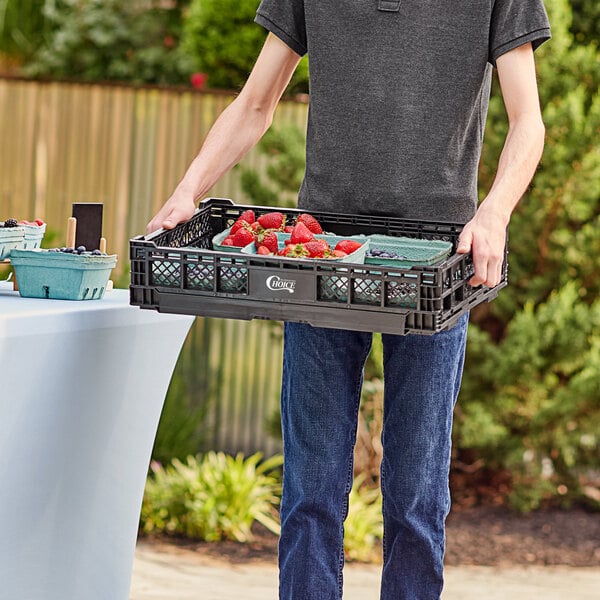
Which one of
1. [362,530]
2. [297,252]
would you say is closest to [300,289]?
[297,252]

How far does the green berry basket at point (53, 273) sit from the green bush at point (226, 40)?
117 inches

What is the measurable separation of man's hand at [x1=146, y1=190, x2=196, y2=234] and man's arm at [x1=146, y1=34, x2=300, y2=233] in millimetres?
96

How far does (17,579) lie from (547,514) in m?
3.11

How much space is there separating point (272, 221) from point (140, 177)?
3484mm

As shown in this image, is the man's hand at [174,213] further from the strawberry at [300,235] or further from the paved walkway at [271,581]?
the paved walkway at [271,581]

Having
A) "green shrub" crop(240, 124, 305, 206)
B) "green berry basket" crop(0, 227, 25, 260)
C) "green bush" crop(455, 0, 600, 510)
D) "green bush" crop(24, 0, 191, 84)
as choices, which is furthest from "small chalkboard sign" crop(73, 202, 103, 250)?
"green bush" crop(24, 0, 191, 84)

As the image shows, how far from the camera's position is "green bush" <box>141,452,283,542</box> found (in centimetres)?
486

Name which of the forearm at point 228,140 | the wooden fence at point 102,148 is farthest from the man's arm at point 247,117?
the wooden fence at point 102,148

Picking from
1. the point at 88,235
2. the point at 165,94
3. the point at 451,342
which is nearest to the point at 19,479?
the point at 88,235

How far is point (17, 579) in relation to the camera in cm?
250

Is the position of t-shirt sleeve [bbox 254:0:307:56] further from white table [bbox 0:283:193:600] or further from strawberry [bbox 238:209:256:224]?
white table [bbox 0:283:193:600]

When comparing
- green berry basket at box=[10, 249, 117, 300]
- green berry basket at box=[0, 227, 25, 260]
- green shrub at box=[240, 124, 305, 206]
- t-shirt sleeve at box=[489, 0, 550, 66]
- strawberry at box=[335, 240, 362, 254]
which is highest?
t-shirt sleeve at box=[489, 0, 550, 66]

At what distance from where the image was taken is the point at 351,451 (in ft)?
8.64

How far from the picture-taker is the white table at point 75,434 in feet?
7.85
